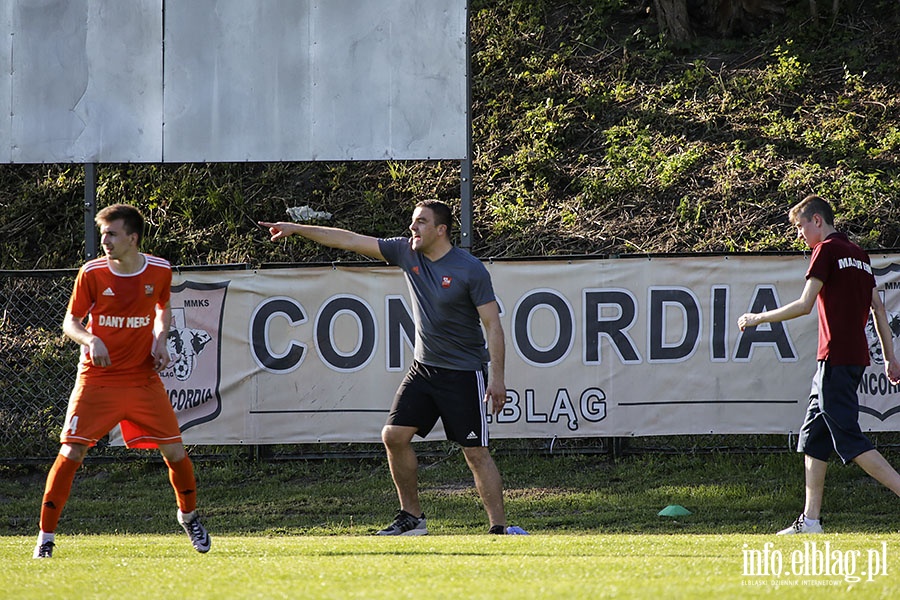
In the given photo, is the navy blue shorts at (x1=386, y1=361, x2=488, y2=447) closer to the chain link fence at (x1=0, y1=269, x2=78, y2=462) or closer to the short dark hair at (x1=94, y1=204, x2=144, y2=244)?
the short dark hair at (x1=94, y1=204, x2=144, y2=244)

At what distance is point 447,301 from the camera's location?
7.04m

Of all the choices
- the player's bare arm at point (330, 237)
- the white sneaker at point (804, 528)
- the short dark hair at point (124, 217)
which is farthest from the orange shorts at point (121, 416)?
the white sneaker at point (804, 528)

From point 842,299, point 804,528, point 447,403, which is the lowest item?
point 804,528

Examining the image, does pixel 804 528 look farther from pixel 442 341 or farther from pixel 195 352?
pixel 195 352

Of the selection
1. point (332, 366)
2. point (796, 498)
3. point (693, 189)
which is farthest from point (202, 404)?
point (693, 189)

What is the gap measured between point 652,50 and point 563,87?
5.18ft

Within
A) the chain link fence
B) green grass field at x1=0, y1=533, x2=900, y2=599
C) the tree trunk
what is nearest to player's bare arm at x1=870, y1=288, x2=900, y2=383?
green grass field at x1=0, y1=533, x2=900, y2=599

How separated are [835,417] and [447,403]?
7.99 feet

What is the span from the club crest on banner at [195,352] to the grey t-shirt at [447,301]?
11.3ft

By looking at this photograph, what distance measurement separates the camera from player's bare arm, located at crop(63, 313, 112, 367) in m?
5.75

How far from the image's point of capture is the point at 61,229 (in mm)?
15000

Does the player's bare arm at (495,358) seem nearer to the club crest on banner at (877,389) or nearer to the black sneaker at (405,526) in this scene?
the black sneaker at (405,526)

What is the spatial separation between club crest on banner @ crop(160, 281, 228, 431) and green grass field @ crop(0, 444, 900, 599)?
2.29ft

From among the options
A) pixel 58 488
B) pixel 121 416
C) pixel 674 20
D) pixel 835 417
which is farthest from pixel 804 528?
pixel 674 20
